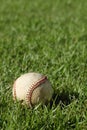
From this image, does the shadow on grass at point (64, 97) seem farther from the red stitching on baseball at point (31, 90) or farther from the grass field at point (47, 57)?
the red stitching on baseball at point (31, 90)

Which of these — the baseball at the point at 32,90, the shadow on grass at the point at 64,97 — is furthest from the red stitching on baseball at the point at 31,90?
the shadow on grass at the point at 64,97

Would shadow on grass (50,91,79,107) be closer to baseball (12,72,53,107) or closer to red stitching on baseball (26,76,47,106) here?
baseball (12,72,53,107)

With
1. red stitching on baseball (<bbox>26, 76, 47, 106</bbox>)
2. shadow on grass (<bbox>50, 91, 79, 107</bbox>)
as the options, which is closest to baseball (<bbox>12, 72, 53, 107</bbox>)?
red stitching on baseball (<bbox>26, 76, 47, 106</bbox>)

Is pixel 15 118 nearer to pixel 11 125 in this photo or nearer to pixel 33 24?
pixel 11 125

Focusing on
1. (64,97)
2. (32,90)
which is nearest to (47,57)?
(64,97)

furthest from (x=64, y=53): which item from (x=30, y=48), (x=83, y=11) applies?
(x=83, y=11)

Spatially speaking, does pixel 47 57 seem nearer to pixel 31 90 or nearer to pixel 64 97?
pixel 64 97
